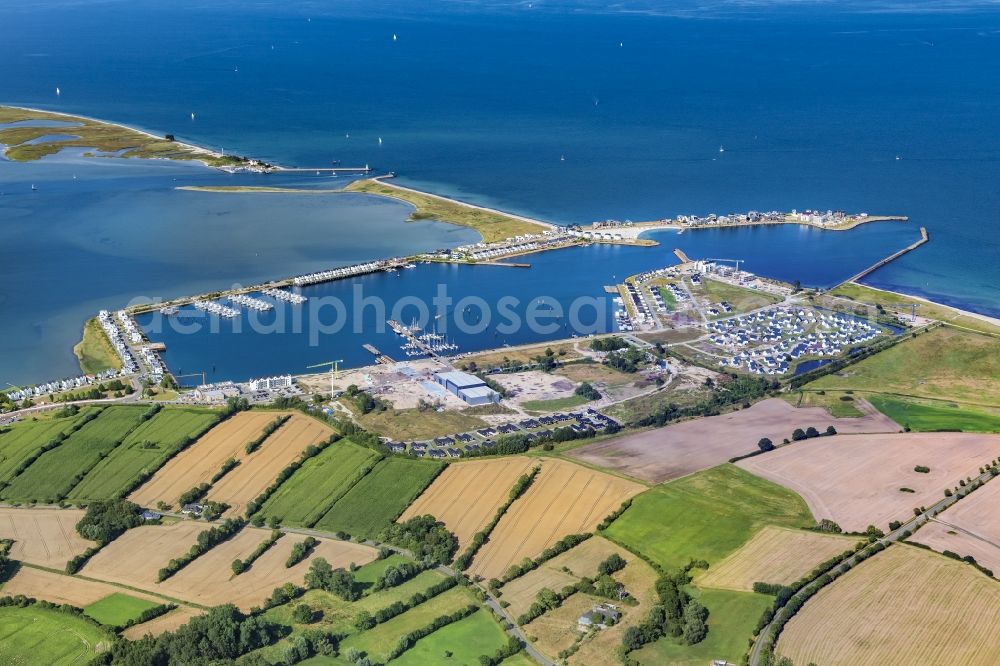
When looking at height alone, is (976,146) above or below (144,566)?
above

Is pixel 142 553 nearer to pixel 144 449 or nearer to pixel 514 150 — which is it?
pixel 144 449

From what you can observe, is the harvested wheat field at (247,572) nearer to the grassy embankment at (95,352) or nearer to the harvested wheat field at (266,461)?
the harvested wheat field at (266,461)

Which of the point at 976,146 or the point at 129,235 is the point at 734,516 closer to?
the point at 129,235

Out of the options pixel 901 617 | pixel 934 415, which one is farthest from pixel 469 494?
pixel 934 415

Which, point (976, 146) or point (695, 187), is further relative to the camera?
point (976, 146)

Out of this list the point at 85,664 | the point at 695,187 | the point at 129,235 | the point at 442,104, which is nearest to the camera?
the point at 85,664

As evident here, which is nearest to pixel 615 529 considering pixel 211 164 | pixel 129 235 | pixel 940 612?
pixel 940 612
